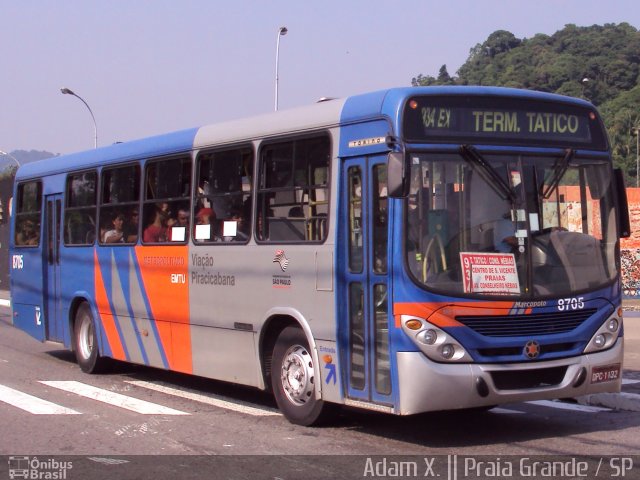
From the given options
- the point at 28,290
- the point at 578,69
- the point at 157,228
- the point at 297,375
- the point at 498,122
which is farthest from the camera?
the point at 578,69

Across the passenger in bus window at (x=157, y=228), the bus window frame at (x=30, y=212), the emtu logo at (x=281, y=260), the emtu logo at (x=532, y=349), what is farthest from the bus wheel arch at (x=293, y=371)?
the bus window frame at (x=30, y=212)

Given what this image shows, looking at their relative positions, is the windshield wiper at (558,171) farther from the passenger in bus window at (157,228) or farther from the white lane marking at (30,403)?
the white lane marking at (30,403)

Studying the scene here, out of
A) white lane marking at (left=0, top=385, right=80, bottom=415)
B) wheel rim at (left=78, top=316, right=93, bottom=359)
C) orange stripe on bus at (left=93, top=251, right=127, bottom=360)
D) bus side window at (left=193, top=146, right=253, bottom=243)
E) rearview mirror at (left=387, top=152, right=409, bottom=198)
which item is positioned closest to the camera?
rearview mirror at (left=387, top=152, right=409, bottom=198)

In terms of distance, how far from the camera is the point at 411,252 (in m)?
7.83

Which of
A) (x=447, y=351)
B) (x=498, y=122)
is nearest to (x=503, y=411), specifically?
(x=447, y=351)

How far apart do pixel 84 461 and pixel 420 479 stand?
279 centimetres

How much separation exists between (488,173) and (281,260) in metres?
2.29

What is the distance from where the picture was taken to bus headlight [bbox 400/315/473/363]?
303 inches

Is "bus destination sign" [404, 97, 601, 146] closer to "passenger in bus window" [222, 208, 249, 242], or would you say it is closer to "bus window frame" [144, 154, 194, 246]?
"passenger in bus window" [222, 208, 249, 242]

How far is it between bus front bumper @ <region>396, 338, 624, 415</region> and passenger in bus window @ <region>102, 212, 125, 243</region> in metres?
5.82

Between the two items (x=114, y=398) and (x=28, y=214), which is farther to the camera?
(x=28, y=214)

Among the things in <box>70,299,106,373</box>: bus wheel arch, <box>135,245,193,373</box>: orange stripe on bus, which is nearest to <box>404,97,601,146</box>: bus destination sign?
<box>135,245,193,373</box>: orange stripe on bus

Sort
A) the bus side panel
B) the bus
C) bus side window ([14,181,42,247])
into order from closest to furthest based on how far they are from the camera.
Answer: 1. the bus
2. the bus side panel
3. bus side window ([14,181,42,247])

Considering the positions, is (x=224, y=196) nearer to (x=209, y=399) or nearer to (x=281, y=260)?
(x=281, y=260)
